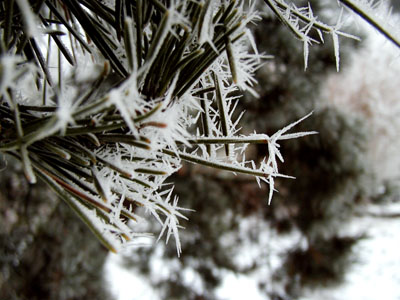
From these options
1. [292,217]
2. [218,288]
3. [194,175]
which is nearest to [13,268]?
[194,175]

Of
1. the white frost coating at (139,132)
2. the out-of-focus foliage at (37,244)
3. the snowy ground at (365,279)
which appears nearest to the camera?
the white frost coating at (139,132)

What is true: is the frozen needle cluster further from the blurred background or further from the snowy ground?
the snowy ground

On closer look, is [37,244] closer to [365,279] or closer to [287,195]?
[287,195]

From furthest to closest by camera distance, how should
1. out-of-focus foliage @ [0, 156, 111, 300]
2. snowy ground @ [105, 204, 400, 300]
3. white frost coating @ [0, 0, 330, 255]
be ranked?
snowy ground @ [105, 204, 400, 300] → out-of-focus foliage @ [0, 156, 111, 300] → white frost coating @ [0, 0, 330, 255]

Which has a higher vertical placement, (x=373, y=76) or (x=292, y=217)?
(x=373, y=76)

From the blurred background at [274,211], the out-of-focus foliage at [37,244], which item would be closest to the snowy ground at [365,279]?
the blurred background at [274,211]

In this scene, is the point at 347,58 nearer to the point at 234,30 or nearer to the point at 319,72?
the point at 319,72

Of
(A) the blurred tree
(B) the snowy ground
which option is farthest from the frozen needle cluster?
(B) the snowy ground

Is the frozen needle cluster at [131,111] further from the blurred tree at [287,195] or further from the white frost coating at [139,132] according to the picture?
the blurred tree at [287,195]
